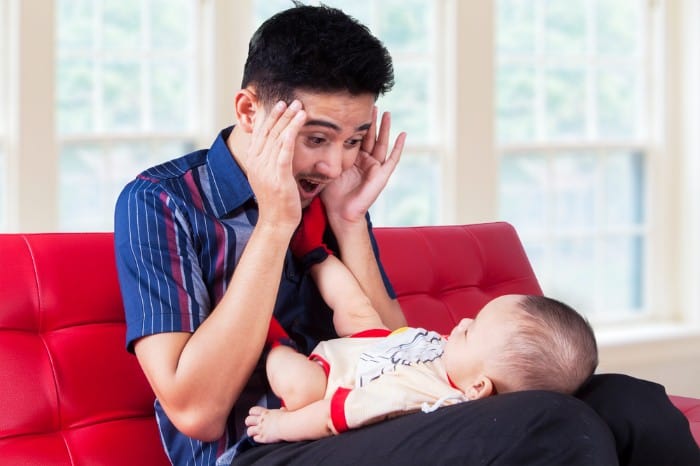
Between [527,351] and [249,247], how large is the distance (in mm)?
532

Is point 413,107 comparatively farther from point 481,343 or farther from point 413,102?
point 481,343

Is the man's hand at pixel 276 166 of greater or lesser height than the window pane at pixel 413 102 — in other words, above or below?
below

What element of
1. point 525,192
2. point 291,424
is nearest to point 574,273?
point 525,192

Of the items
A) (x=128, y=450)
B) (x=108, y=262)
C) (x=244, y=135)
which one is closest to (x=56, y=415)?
(x=128, y=450)

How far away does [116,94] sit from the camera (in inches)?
171

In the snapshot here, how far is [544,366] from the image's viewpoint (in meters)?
1.77

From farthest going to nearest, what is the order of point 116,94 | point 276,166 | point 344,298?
point 116,94 < point 344,298 < point 276,166

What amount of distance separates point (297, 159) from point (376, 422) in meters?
0.52

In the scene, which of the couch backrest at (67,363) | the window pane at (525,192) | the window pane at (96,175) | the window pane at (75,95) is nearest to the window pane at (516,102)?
the window pane at (525,192)

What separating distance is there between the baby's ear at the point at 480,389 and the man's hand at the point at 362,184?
55cm

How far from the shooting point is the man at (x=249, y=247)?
179cm

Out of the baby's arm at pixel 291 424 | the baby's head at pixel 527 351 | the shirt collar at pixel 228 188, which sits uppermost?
the shirt collar at pixel 228 188

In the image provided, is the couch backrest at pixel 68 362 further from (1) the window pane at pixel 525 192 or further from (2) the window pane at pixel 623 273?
(2) the window pane at pixel 623 273

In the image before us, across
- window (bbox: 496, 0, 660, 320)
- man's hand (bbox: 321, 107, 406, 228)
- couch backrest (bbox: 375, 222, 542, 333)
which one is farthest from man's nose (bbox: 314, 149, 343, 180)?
window (bbox: 496, 0, 660, 320)
